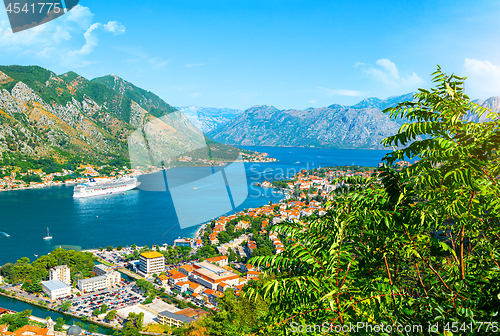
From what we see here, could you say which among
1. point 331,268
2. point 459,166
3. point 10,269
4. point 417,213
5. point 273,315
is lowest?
point 10,269

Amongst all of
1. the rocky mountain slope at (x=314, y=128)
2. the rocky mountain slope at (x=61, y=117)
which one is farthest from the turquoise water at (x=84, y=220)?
the rocky mountain slope at (x=314, y=128)

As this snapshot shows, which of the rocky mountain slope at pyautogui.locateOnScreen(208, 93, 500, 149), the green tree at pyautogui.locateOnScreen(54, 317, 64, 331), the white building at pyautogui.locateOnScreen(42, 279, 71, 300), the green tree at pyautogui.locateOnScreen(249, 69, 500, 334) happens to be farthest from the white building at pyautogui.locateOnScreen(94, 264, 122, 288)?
the rocky mountain slope at pyautogui.locateOnScreen(208, 93, 500, 149)

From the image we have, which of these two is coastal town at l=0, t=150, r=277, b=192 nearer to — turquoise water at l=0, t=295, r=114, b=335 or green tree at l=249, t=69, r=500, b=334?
turquoise water at l=0, t=295, r=114, b=335

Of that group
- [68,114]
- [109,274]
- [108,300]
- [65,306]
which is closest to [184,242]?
[109,274]

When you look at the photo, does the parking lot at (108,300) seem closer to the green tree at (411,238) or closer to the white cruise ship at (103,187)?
the green tree at (411,238)

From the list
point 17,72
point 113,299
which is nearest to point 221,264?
point 113,299

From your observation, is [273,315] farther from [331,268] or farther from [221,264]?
[221,264]
